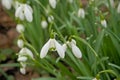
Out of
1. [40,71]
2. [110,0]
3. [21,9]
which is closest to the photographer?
[21,9]

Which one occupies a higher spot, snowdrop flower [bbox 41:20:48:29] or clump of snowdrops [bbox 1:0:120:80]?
snowdrop flower [bbox 41:20:48:29]

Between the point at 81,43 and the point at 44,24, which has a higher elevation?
the point at 44,24

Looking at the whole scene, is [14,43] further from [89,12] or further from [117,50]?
[117,50]

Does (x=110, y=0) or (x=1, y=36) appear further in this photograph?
(x=1, y=36)

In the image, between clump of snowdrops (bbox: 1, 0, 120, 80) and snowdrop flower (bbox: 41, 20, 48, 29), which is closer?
clump of snowdrops (bbox: 1, 0, 120, 80)

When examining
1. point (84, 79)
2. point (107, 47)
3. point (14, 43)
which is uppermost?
point (14, 43)

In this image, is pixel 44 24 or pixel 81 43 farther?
pixel 44 24

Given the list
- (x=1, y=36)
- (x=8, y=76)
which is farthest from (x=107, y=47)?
(x=1, y=36)

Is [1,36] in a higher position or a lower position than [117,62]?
higher

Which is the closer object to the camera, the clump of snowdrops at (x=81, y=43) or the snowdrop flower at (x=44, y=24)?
the clump of snowdrops at (x=81, y=43)

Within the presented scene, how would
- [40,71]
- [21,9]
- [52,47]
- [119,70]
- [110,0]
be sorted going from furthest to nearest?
[40,71] < [110,0] < [119,70] < [21,9] < [52,47]

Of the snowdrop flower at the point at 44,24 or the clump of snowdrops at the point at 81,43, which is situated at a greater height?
the snowdrop flower at the point at 44,24
